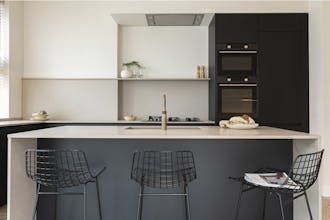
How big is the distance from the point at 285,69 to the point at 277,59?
178 mm

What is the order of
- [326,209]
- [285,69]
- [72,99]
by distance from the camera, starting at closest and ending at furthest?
[326,209], [285,69], [72,99]

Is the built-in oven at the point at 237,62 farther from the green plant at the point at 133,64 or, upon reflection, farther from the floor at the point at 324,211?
the floor at the point at 324,211

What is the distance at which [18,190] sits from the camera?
7.43 feet

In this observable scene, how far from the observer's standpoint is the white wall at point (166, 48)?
183 inches

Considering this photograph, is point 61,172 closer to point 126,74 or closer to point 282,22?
point 126,74

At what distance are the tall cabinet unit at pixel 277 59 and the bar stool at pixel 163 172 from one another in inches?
69.2

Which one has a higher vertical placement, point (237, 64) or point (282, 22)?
point (282, 22)

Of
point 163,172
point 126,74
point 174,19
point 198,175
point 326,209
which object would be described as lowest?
point 326,209

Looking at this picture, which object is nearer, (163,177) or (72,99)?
(163,177)

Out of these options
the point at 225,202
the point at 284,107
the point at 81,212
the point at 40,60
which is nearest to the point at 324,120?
the point at 284,107

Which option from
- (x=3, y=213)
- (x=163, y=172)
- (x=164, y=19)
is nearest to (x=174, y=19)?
(x=164, y=19)

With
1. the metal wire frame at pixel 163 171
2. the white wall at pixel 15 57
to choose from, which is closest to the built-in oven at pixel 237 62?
the metal wire frame at pixel 163 171

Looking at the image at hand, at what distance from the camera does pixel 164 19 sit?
4277mm

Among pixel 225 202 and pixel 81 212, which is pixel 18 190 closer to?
pixel 81 212
